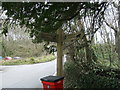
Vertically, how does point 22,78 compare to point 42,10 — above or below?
below

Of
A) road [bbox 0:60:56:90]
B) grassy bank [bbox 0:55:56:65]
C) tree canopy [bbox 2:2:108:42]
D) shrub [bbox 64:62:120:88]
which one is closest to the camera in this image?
tree canopy [bbox 2:2:108:42]

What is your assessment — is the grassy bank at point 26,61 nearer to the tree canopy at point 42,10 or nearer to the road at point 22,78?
the road at point 22,78

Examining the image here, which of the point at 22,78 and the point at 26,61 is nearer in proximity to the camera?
the point at 22,78

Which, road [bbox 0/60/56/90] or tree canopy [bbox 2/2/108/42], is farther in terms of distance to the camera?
road [bbox 0/60/56/90]

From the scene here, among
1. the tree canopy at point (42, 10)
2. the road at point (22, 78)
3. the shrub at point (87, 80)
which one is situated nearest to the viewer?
the tree canopy at point (42, 10)

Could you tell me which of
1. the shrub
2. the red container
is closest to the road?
the shrub

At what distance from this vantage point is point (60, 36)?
2.84m

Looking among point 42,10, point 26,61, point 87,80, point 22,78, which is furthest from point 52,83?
point 26,61

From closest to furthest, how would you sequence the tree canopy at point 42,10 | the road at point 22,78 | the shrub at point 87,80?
the tree canopy at point 42,10
the shrub at point 87,80
the road at point 22,78

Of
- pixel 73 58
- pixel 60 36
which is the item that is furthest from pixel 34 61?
pixel 60 36

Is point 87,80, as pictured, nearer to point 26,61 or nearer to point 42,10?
point 42,10

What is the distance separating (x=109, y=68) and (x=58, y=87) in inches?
69.8

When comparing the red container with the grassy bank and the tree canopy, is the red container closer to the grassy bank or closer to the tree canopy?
the tree canopy

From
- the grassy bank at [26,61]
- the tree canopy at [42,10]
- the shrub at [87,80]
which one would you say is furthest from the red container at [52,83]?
the grassy bank at [26,61]
